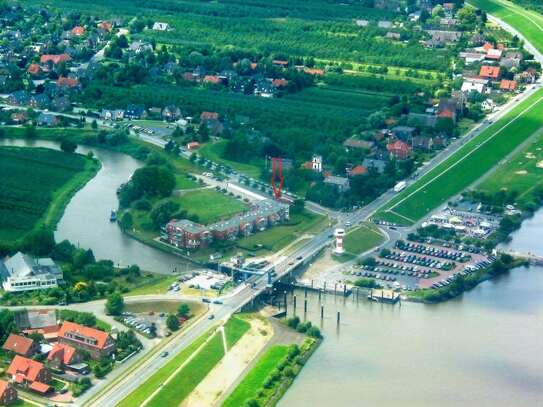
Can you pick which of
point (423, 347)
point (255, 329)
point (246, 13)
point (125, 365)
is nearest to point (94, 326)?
point (125, 365)

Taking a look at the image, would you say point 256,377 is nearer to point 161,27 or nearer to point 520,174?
point 520,174

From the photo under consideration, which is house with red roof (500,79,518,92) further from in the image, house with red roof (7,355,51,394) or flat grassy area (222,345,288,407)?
house with red roof (7,355,51,394)

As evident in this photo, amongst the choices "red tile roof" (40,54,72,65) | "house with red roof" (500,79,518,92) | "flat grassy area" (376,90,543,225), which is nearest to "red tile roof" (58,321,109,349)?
"flat grassy area" (376,90,543,225)

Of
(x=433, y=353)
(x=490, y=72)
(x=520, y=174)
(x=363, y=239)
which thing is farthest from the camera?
(x=490, y=72)

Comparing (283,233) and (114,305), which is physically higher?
(283,233)

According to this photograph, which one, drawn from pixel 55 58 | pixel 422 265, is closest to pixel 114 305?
pixel 422 265

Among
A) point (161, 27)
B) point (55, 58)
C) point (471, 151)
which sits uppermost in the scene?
point (161, 27)

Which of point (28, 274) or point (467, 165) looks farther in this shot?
point (467, 165)

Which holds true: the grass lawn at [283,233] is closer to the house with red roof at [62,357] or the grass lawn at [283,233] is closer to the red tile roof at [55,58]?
the house with red roof at [62,357]
